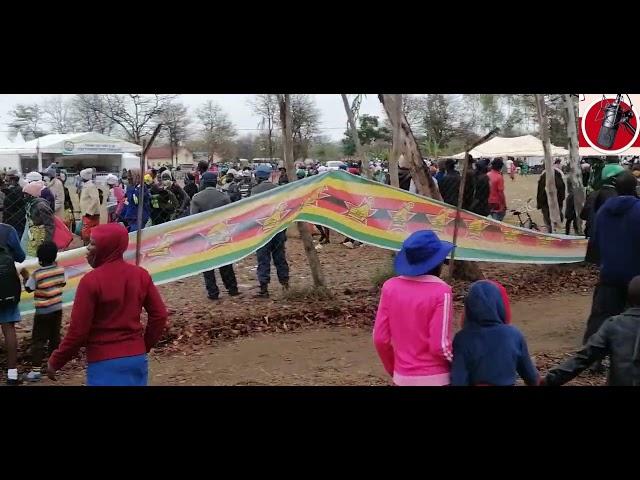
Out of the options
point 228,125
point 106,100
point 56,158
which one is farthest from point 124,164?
point 228,125

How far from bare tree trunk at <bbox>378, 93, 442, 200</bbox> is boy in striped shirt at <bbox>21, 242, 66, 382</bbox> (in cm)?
478

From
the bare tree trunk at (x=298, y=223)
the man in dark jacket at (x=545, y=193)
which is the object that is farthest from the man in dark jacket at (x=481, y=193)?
the bare tree trunk at (x=298, y=223)

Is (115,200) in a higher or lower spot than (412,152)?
lower

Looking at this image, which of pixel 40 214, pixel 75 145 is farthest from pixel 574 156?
pixel 75 145

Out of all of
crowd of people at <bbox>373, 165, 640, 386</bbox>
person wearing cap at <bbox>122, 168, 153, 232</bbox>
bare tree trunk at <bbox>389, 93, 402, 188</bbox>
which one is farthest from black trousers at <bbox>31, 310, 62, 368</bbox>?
person wearing cap at <bbox>122, 168, 153, 232</bbox>

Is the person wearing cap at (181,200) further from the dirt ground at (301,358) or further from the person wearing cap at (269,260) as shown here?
the dirt ground at (301,358)

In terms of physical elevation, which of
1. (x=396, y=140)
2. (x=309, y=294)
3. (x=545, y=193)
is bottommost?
(x=309, y=294)

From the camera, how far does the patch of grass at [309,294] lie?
304 inches

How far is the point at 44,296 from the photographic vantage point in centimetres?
541

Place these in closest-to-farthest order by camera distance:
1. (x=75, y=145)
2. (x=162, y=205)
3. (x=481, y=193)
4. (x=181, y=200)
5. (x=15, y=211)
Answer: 1. (x=15, y=211)
2. (x=162, y=205)
3. (x=481, y=193)
4. (x=181, y=200)
5. (x=75, y=145)

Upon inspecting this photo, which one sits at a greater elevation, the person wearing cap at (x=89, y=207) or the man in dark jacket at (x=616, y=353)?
the person wearing cap at (x=89, y=207)

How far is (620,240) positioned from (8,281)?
16.4ft

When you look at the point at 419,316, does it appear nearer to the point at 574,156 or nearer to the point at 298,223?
the point at 298,223

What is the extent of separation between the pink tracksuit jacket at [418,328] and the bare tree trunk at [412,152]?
5499 millimetres
